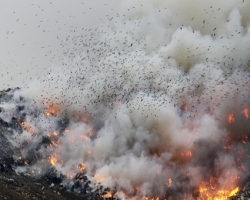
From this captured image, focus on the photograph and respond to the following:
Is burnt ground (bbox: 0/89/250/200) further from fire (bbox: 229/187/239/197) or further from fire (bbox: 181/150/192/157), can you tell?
fire (bbox: 181/150/192/157)

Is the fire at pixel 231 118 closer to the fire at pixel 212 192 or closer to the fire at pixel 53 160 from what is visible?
the fire at pixel 212 192

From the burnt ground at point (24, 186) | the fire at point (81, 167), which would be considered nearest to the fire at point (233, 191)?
the burnt ground at point (24, 186)

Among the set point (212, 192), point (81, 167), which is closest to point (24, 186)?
point (81, 167)

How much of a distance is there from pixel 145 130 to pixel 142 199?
3295 cm

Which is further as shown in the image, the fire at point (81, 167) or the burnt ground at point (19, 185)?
the fire at point (81, 167)

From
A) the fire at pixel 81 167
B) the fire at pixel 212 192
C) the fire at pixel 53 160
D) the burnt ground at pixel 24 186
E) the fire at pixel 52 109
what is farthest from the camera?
the fire at pixel 52 109

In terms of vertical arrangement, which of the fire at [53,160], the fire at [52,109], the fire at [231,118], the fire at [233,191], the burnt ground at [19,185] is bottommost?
the fire at [233,191]

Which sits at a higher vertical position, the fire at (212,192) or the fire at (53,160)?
the fire at (53,160)

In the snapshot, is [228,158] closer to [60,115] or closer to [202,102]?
[202,102]

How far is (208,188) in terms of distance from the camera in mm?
122188

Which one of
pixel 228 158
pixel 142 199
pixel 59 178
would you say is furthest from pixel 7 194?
pixel 228 158

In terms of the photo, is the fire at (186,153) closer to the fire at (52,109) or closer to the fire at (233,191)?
the fire at (233,191)

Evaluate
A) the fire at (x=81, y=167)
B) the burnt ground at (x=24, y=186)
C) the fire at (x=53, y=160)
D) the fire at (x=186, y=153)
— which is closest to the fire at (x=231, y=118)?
the fire at (x=186, y=153)

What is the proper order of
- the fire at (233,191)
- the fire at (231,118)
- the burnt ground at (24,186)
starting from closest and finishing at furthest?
1. the burnt ground at (24,186)
2. the fire at (233,191)
3. the fire at (231,118)
